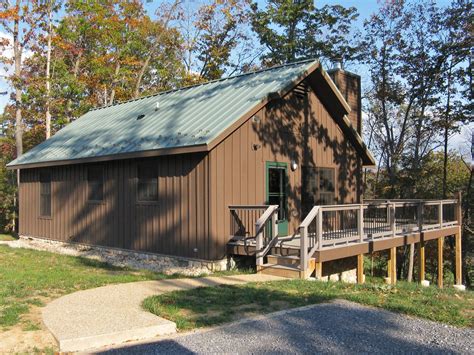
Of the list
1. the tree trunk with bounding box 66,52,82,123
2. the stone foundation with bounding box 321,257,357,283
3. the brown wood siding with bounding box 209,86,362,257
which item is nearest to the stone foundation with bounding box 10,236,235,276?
the brown wood siding with bounding box 209,86,362,257

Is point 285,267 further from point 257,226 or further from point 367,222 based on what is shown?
point 367,222

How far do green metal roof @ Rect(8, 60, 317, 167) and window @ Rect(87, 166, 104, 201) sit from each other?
563mm

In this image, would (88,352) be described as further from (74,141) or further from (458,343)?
(74,141)

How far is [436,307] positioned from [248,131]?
6.29m

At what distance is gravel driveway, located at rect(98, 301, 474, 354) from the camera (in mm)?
5094

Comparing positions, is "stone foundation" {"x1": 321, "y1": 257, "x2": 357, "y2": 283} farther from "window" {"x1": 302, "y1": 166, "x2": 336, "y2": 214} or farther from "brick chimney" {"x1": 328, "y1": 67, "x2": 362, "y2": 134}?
"brick chimney" {"x1": 328, "y1": 67, "x2": 362, "y2": 134}

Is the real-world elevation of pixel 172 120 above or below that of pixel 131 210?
above

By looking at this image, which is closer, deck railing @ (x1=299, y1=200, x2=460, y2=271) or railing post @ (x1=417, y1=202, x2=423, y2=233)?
deck railing @ (x1=299, y1=200, x2=460, y2=271)

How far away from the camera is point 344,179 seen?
1520 cm

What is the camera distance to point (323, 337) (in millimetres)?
5465

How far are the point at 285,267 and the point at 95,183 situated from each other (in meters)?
6.81

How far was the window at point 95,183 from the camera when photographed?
547 inches

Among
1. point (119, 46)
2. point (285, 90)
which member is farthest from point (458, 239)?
point (119, 46)

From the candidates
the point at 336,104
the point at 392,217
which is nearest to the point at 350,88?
the point at 336,104
